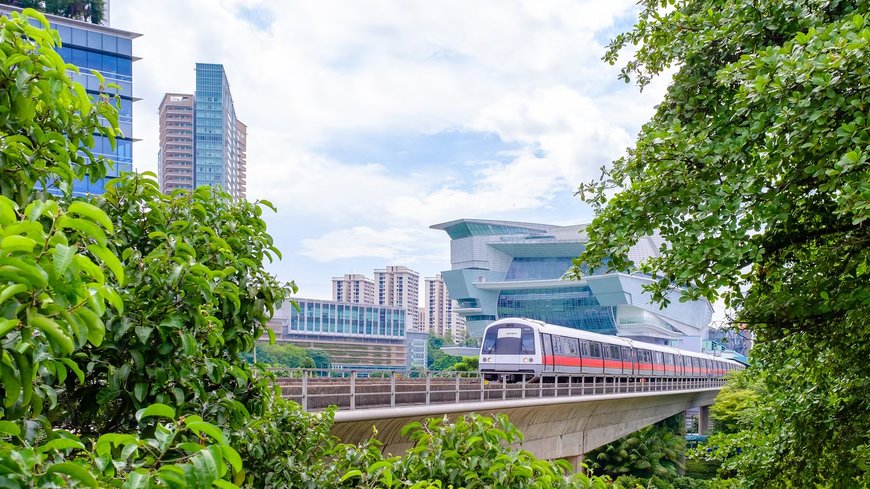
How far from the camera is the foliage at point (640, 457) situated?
1607 inches

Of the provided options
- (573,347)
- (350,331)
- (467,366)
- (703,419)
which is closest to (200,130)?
(350,331)

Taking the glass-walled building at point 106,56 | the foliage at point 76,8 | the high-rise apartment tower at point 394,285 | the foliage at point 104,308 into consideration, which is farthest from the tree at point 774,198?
the high-rise apartment tower at point 394,285

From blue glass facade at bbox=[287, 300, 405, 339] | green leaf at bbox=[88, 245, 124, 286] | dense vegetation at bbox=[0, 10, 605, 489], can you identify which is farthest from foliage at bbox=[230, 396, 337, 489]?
blue glass facade at bbox=[287, 300, 405, 339]

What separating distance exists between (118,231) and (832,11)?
597cm

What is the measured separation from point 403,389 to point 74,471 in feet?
54.4

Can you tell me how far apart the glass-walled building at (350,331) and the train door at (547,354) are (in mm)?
67735

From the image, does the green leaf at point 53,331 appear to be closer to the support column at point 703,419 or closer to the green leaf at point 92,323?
the green leaf at point 92,323

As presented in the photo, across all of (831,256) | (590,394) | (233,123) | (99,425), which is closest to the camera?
(99,425)

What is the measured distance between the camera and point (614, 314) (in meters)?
95.8

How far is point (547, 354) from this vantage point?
2716cm

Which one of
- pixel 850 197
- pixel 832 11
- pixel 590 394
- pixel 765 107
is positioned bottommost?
pixel 590 394

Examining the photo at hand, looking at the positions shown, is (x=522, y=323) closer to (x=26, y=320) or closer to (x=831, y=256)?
(x=831, y=256)

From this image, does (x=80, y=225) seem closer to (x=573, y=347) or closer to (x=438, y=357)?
(x=573, y=347)

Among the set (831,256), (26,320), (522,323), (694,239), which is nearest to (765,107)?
(694,239)
